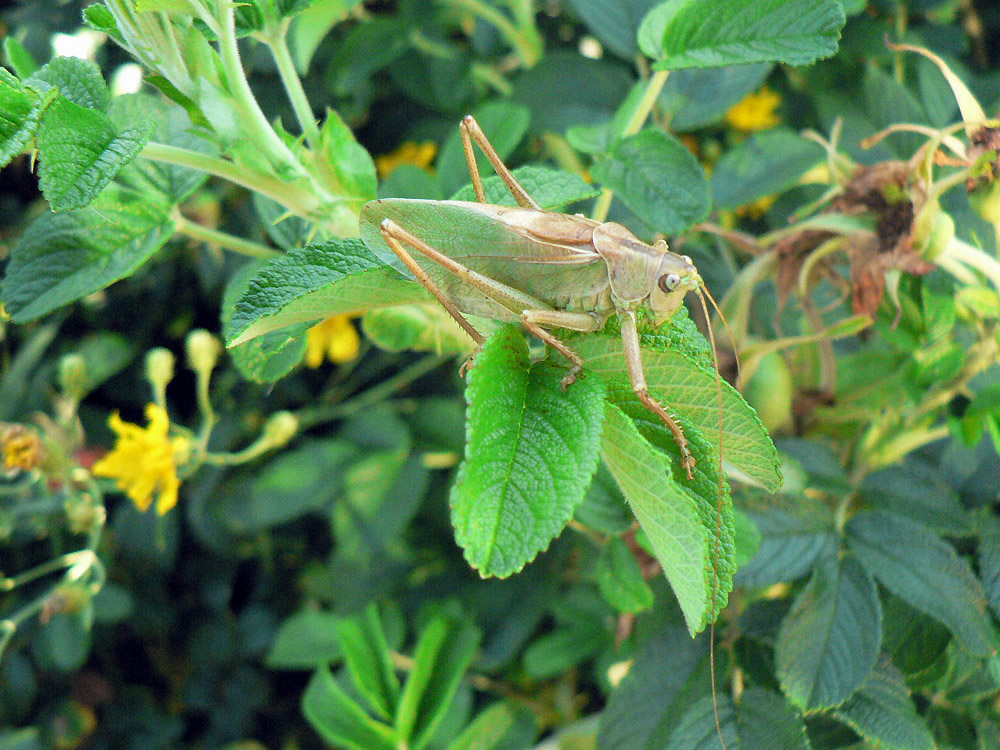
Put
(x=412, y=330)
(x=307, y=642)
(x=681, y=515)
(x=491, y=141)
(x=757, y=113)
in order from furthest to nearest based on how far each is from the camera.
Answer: (x=757, y=113) → (x=307, y=642) → (x=491, y=141) → (x=412, y=330) → (x=681, y=515)

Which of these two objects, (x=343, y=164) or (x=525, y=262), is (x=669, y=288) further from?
(x=343, y=164)

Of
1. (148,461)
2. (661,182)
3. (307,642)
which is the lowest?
(307,642)

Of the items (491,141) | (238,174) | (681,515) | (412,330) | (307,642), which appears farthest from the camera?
(307,642)

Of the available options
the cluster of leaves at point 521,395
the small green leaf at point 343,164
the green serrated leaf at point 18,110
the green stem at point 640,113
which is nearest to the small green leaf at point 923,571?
the cluster of leaves at point 521,395

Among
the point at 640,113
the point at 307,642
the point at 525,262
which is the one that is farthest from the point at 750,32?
the point at 307,642

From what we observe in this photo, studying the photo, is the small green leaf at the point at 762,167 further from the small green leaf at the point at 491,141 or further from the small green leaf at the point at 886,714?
the small green leaf at the point at 886,714

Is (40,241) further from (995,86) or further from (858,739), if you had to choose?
(995,86)

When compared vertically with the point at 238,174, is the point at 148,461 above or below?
below
